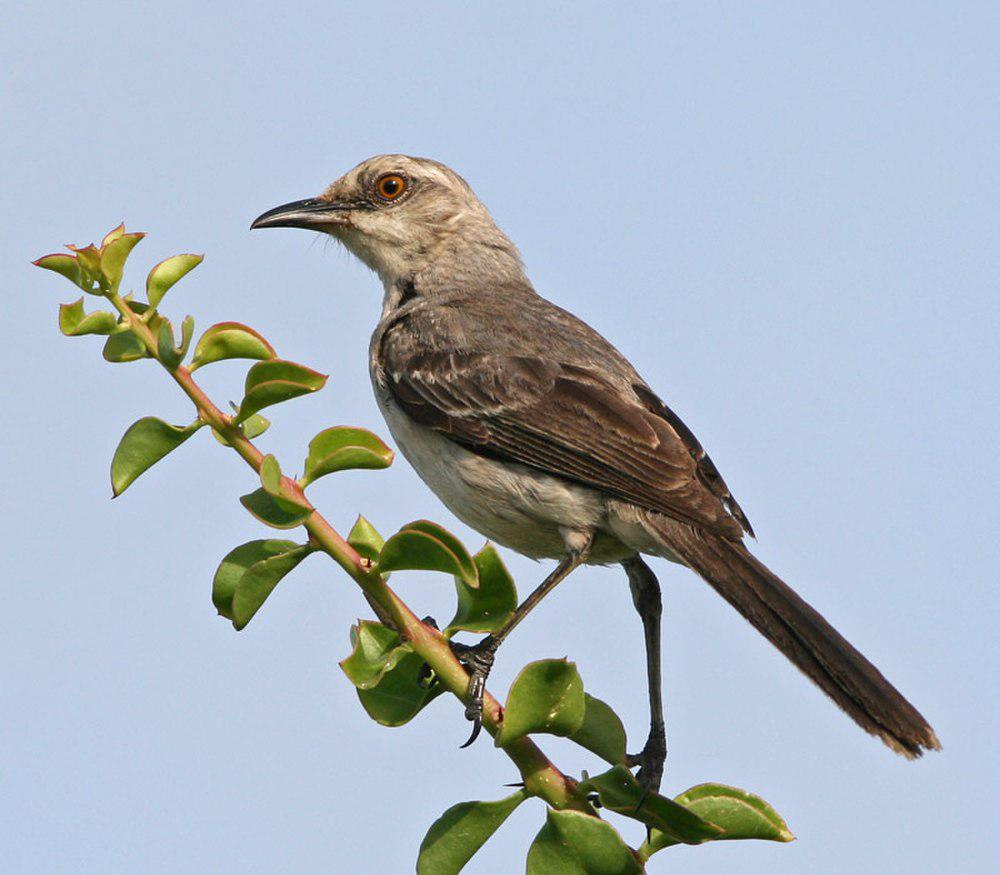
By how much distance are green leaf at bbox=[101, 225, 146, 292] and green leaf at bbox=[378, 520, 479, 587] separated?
0.97 metres

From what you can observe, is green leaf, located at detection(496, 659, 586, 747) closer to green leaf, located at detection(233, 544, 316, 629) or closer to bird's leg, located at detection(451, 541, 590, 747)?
bird's leg, located at detection(451, 541, 590, 747)

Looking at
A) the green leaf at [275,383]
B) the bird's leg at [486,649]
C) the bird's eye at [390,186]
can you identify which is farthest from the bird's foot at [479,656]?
the bird's eye at [390,186]

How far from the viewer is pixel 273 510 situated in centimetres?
334

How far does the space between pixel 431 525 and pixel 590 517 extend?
9.90ft

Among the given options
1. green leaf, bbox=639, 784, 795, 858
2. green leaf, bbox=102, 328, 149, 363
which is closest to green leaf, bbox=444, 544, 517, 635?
green leaf, bbox=639, 784, 795, 858

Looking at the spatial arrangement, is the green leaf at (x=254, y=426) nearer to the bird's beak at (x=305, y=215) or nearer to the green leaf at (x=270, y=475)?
the green leaf at (x=270, y=475)

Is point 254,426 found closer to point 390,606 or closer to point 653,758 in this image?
point 390,606

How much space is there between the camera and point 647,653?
6477 mm

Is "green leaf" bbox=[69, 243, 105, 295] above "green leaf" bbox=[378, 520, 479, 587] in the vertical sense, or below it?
above

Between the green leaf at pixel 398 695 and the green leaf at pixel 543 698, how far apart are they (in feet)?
0.97

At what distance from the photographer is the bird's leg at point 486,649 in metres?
3.73

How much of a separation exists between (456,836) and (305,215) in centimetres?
525

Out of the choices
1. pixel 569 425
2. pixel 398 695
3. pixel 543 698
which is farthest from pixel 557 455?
pixel 543 698

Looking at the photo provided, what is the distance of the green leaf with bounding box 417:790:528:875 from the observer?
131 inches
